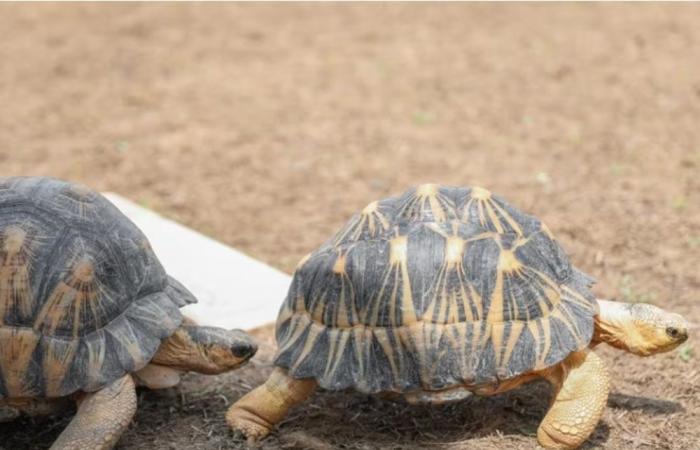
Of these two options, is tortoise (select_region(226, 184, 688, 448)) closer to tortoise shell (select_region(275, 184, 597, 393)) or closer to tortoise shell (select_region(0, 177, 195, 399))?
tortoise shell (select_region(275, 184, 597, 393))

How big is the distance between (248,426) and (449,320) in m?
1.02

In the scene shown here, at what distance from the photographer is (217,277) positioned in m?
6.45

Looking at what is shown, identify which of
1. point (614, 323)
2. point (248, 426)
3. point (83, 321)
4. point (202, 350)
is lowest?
point (248, 426)

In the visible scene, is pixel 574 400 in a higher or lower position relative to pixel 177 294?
lower

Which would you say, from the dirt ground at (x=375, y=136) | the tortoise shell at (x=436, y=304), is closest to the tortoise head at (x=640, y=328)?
the tortoise shell at (x=436, y=304)

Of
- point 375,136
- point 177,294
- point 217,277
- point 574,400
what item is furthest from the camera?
point 375,136

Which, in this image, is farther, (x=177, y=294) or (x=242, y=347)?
(x=177, y=294)

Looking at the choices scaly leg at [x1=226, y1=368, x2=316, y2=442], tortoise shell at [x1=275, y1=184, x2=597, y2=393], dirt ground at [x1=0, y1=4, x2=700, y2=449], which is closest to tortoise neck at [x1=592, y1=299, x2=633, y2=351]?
tortoise shell at [x1=275, y1=184, x2=597, y2=393]

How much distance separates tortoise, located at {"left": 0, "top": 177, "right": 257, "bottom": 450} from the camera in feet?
13.6

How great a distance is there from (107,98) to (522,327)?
7.25 metres

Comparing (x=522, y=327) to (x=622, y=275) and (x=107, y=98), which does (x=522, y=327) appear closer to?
(x=622, y=275)

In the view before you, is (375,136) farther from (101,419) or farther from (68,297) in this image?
(101,419)

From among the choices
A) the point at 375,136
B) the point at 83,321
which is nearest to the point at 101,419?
the point at 83,321

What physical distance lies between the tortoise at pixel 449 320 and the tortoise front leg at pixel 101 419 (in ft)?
1.76
